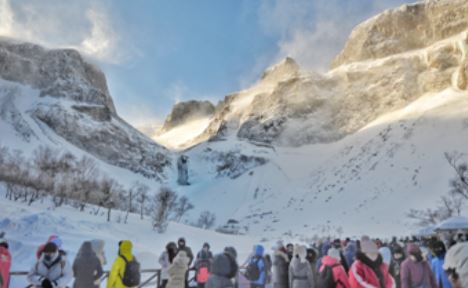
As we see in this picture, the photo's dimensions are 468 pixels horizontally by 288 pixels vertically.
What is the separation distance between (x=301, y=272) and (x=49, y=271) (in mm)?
3700

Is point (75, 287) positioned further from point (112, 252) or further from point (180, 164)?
point (180, 164)

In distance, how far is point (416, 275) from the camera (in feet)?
18.9

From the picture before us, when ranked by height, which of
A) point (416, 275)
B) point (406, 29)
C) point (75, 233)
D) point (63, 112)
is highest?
point (406, 29)

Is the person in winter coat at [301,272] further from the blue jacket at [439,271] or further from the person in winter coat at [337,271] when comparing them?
the blue jacket at [439,271]

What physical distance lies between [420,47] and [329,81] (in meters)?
19.9

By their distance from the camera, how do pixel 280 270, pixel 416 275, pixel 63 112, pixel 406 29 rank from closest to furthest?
pixel 416 275 < pixel 280 270 < pixel 63 112 < pixel 406 29

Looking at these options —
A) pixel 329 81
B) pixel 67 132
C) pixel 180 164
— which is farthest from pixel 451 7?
pixel 67 132

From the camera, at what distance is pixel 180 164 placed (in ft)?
278

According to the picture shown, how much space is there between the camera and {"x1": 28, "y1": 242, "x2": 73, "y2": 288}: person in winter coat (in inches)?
200

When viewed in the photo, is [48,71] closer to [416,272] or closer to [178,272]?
[178,272]

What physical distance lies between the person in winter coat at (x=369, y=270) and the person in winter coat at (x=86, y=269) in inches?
150

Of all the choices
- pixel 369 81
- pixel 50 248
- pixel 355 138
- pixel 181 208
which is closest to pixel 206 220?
pixel 181 208

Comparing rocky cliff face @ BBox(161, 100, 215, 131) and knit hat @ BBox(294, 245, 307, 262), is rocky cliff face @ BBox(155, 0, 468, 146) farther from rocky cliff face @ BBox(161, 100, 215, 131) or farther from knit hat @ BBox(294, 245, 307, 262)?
knit hat @ BBox(294, 245, 307, 262)

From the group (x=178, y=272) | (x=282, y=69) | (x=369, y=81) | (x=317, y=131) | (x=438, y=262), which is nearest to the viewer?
(x=438, y=262)
